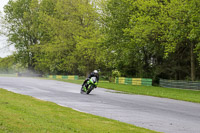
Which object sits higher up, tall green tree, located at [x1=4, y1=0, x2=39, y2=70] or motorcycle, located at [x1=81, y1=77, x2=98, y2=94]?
tall green tree, located at [x1=4, y1=0, x2=39, y2=70]

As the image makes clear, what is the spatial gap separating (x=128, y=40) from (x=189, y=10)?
13087 millimetres

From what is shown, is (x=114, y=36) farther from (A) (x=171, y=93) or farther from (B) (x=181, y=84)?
(A) (x=171, y=93)

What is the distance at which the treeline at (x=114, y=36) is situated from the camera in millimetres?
32625

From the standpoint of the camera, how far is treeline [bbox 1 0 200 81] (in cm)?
3262

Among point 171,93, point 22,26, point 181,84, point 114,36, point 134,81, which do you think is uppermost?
point 22,26

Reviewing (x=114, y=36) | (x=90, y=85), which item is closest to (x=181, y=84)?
(x=114, y=36)

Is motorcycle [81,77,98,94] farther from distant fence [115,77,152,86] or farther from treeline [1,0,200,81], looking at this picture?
distant fence [115,77,152,86]

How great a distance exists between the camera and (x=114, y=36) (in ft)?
140

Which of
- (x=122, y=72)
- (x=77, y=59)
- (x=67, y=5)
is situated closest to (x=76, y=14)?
(x=67, y=5)

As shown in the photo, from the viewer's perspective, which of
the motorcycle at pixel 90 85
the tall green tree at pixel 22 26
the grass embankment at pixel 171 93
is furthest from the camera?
the tall green tree at pixel 22 26

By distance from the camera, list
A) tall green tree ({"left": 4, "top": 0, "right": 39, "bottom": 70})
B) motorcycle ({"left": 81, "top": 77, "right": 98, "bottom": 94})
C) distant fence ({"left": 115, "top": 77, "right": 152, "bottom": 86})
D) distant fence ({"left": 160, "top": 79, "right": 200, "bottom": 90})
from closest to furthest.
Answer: motorcycle ({"left": 81, "top": 77, "right": 98, "bottom": 94})
distant fence ({"left": 160, "top": 79, "right": 200, "bottom": 90})
distant fence ({"left": 115, "top": 77, "right": 152, "bottom": 86})
tall green tree ({"left": 4, "top": 0, "right": 39, "bottom": 70})

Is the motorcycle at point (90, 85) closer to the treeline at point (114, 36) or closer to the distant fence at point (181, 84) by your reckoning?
the treeline at point (114, 36)

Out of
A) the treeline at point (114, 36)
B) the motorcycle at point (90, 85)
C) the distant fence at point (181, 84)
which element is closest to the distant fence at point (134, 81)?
the treeline at point (114, 36)

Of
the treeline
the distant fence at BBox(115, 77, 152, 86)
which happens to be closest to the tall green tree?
the treeline
